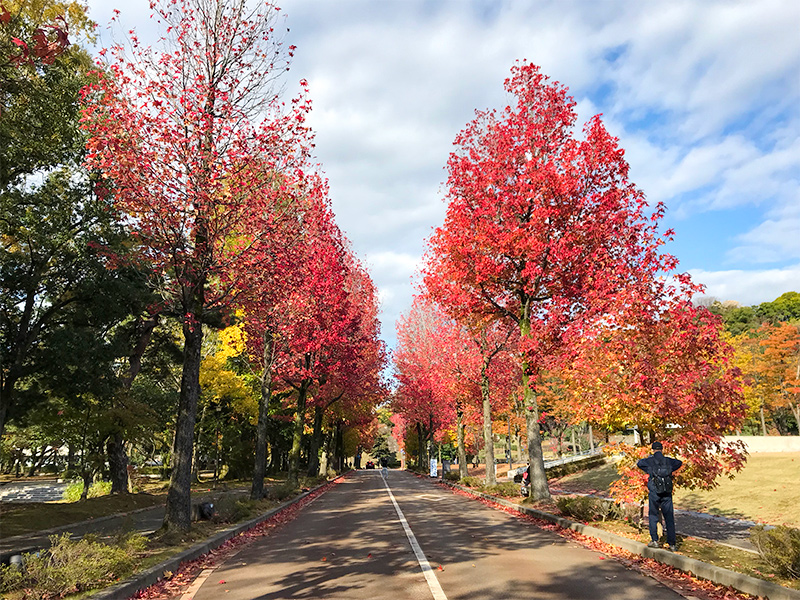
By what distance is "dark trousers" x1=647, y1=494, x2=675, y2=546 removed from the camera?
878 cm

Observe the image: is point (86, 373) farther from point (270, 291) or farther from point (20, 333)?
point (270, 291)

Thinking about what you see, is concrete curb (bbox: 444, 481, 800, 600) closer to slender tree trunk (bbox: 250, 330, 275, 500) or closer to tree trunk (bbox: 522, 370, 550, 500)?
tree trunk (bbox: 522, 370, 550, 500)

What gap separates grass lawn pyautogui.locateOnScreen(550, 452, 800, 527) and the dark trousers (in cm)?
630

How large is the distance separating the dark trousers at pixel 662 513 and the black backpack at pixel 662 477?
106 millimetres

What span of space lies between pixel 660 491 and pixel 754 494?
14.2 m

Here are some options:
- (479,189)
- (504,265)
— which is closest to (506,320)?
(504,265)

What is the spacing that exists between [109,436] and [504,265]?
640 inches

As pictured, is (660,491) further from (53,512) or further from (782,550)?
(53,512)

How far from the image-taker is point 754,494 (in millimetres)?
19750

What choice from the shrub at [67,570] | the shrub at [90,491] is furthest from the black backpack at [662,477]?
the shrub at [90,491]

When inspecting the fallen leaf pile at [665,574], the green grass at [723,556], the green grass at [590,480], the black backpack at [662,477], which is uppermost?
the black backpack at [662,477]

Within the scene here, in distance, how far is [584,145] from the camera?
1695cm

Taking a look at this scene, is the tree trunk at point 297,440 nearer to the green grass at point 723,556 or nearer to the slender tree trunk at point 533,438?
the slender tree trunk at point 533,438

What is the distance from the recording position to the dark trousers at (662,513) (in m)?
8.78
